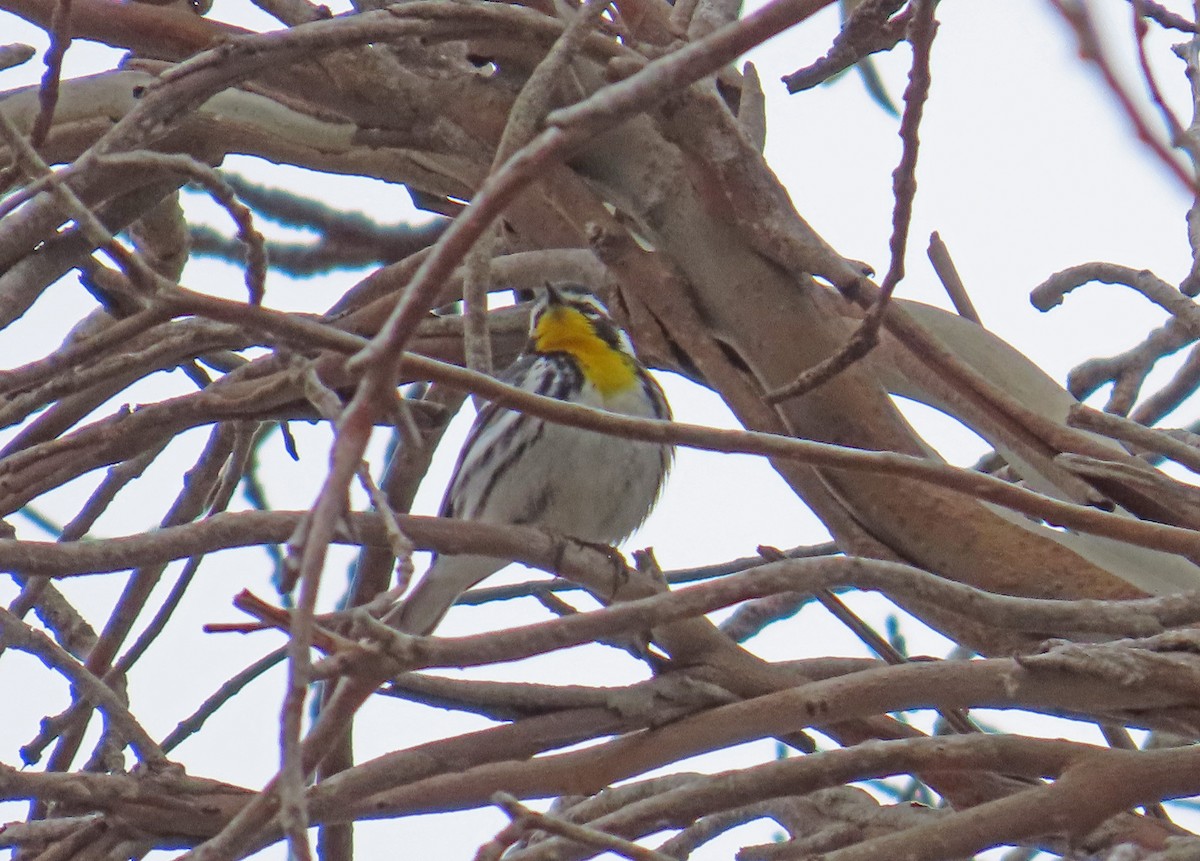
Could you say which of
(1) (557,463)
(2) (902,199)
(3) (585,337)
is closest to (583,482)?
(1) (557,463)

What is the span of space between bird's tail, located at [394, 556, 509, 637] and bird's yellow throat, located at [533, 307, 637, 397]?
0.62 meters

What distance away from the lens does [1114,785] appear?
2.03m

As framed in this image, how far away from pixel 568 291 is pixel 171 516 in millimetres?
1502

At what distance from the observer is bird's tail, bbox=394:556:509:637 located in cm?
376

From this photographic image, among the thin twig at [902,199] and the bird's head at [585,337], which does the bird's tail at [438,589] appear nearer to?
the bird's head at [585,337]

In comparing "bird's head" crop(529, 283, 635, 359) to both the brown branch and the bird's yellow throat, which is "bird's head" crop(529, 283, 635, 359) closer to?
the bird's yellow throat

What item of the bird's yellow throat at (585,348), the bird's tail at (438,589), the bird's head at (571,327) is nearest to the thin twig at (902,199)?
the bird's tail at (438,589)

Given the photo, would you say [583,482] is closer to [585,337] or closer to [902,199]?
[585,337]

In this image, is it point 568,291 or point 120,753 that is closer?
point 120,753

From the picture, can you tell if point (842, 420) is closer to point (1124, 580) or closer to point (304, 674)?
point (1124, 580)

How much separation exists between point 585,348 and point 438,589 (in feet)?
3.02

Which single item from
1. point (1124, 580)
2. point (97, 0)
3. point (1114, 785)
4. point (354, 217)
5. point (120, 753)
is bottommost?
point (1114, 785)

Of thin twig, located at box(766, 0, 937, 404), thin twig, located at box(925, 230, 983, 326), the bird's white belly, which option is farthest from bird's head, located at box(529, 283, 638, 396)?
thin twig, located at box(766, 0, 937, 404)

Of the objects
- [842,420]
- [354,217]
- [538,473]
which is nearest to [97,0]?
[354,217]
